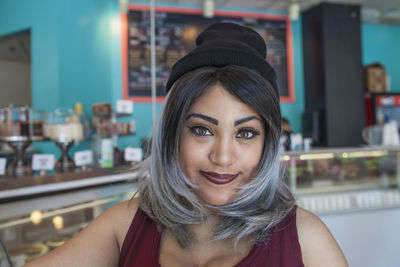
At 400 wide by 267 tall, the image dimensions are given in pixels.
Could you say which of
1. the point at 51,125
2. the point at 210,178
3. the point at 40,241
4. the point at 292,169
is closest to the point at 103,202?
the point at 40,241

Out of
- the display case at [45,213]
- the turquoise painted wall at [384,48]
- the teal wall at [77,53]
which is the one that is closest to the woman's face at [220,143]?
the display case at [45,213]

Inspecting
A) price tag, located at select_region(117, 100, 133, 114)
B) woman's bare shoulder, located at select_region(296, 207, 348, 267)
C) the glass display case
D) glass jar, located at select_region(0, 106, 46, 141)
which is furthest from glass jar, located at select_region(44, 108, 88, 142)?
the glass display case

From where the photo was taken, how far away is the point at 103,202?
1.74 meters

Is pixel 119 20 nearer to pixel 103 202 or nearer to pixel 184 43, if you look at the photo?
pixel 184 43

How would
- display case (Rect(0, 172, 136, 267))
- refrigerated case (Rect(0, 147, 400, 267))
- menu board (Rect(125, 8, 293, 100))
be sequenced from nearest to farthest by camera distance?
display case (Rect(0, 172, 136, 267)) → refrigerated case (Rect(0, 147, 400, 267)) → menu board (Rect(125, 8, 293, 100))

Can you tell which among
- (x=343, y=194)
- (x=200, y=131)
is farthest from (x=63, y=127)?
(x=343, y=194)

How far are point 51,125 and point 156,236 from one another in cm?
127

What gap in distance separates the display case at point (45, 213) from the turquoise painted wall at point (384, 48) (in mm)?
A: 4584

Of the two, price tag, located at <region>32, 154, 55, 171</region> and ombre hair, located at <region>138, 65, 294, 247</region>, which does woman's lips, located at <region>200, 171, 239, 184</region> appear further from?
price tag, located at <region>32, 154, 55, 171</region>

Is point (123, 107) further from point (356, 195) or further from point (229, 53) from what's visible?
point (356, 195)

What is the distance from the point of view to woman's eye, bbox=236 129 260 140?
0.84m

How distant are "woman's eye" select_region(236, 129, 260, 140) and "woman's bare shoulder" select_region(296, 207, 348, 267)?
0.85 ft

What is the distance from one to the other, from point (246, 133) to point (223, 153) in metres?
0.10

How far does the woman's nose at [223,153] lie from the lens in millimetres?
793
